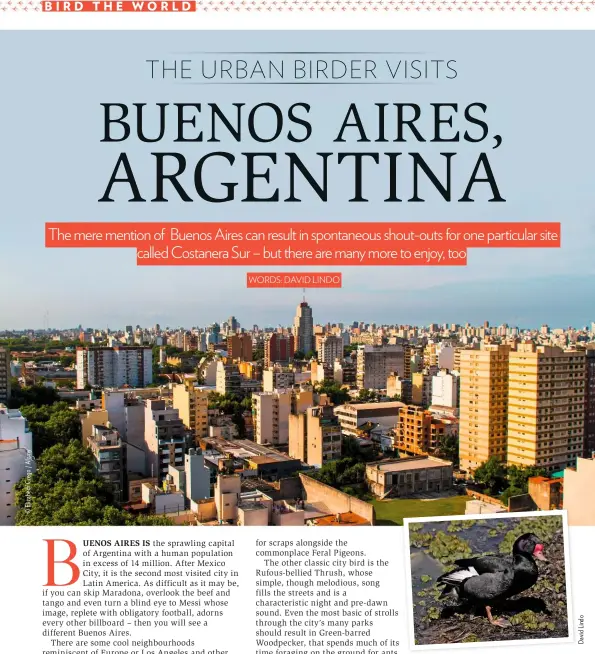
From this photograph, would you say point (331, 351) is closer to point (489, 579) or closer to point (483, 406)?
point (483, 406)

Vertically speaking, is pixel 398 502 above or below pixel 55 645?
below

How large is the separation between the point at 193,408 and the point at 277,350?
1.40 metres

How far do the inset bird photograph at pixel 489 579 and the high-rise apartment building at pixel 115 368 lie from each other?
237 inches

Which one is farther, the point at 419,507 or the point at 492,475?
the point at 492,475

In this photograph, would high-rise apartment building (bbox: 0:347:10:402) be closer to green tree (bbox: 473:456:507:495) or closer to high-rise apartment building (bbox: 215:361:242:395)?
high-rise apartment building (bbox: 215:361:242:395)

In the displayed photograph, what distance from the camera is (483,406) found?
501cm

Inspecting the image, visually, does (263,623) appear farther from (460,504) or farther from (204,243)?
(460,504)

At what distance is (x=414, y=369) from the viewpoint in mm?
9414

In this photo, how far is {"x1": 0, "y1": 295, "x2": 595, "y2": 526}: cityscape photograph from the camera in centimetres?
278

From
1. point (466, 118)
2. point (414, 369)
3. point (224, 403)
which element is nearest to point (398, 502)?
point (466, 118)

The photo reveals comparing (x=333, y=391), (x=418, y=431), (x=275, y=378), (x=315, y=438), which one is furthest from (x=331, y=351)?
(x=315, y=438)

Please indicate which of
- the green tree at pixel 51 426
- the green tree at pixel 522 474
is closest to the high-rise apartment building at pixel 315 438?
the green tree at pixel 522 474

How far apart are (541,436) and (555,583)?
3.37 meters

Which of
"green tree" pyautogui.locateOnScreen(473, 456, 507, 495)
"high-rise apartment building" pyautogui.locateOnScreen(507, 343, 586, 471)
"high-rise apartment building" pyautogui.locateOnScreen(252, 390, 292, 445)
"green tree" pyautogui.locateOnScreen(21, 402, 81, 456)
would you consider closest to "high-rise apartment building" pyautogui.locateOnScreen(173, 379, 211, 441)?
"high-rise apartment building" pyautogui.locateOnScreen(252, 390, 292, 445)
